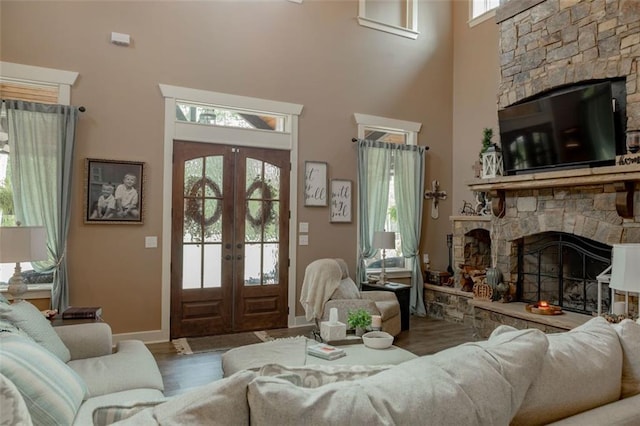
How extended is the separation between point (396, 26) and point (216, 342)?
508cm

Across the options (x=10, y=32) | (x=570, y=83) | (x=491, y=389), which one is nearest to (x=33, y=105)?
(x=10, y=32)

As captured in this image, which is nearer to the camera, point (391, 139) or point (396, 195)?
point (396, 195)

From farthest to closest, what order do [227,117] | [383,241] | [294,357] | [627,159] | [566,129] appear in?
[383,241], [227,117], [566,129], [627,159], [294,357]

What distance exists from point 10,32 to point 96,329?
10.6ft

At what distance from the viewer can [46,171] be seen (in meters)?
4.29

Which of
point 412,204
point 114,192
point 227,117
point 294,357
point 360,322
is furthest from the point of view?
point 412,204

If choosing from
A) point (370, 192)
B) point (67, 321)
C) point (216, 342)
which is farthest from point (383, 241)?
point (67, 321)

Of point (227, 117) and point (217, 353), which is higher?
point (227, 117)

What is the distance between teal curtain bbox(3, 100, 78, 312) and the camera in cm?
418

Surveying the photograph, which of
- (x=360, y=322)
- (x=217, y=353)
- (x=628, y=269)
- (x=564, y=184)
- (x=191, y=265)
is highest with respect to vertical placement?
(x=564, y=184)

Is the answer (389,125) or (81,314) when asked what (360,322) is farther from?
(389,125)

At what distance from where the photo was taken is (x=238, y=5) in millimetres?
5262

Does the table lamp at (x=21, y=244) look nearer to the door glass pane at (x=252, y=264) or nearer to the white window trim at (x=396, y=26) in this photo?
the door glass pane at (x=252, y=264)

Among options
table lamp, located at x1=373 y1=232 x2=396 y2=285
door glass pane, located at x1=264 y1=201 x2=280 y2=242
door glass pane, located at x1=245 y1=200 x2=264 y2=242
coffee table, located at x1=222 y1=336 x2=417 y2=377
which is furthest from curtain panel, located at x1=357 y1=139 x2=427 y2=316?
coffee table, located at x1=222 y1=336 x2=417 y2=377
